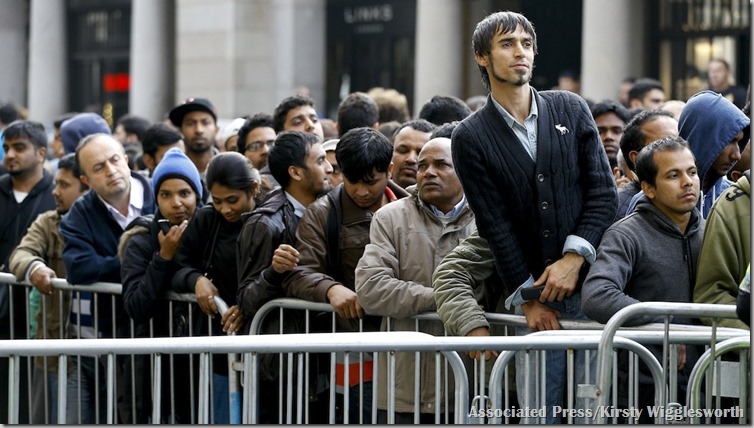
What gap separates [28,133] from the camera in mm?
9836

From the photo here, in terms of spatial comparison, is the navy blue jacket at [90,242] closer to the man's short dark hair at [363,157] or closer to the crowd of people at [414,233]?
the crowd of people at [414,233]

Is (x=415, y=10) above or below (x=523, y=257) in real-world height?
above

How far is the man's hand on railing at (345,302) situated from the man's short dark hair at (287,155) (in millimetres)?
965

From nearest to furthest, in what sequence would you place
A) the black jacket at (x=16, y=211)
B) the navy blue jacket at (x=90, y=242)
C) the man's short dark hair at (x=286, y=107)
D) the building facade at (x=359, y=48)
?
the navy blue jacket at (x=90, y=242) → the man's short dark hair at (x=286, y=107) → the black jacket at (x=16, y=211) → the building facade at (x=359, y=48)

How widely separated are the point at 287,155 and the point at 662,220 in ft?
7.33

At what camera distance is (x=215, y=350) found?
4773 mm

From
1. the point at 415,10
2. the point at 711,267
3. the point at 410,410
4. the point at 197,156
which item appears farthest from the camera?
the point at 415,10

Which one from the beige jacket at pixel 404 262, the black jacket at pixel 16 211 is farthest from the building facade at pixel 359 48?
the beige jacket at pixel 404 262

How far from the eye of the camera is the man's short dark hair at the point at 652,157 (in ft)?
19.1

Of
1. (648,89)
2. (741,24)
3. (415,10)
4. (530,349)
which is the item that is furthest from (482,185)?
(415,10)

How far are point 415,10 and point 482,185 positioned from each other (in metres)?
21.4

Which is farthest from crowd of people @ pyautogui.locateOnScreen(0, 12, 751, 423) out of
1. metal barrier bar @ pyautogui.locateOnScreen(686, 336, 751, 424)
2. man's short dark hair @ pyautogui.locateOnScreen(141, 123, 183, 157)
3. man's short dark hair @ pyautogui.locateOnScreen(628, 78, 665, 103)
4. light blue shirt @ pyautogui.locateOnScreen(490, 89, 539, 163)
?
man's short dark hair @ pyautogui.locateOnScreen(628, 78, 665, 103)

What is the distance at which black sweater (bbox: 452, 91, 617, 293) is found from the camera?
224 inches

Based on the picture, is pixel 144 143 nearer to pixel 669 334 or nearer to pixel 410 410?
pixel 410 410
